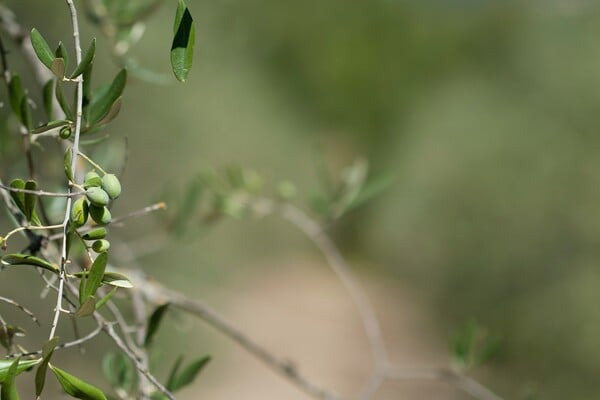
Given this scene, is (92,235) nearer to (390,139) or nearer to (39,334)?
(39,334)

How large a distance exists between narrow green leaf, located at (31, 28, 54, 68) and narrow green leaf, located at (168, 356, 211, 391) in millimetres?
264

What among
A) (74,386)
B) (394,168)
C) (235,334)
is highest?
(74,386)

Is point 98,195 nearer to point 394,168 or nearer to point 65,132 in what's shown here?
point 65,132

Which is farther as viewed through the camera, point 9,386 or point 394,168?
point 394,168

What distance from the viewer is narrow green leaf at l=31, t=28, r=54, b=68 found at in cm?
40

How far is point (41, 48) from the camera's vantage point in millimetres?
406

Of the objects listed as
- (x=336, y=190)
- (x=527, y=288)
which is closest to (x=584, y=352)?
(x=527, y=288)

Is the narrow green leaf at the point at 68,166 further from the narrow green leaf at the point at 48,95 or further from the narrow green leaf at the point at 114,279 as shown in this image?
the narrow green leaf at the point at 48,95

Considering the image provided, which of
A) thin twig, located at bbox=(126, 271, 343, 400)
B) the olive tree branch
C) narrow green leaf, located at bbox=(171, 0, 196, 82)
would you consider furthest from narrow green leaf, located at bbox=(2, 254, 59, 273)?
thin twig, located at bbox=(126, 271, 343, 400)

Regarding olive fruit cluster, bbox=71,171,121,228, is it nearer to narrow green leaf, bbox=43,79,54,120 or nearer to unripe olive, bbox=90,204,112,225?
unripe olive, bbox=90,204,112,225

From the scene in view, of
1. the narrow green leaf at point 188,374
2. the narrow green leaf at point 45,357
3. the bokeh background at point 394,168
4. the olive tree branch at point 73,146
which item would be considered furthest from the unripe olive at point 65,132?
the bokeh background at point 394,168

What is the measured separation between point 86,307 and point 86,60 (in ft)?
0.42

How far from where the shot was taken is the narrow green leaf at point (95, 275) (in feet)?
1.23

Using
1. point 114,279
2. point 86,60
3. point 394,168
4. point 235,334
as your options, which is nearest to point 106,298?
point 114,279
